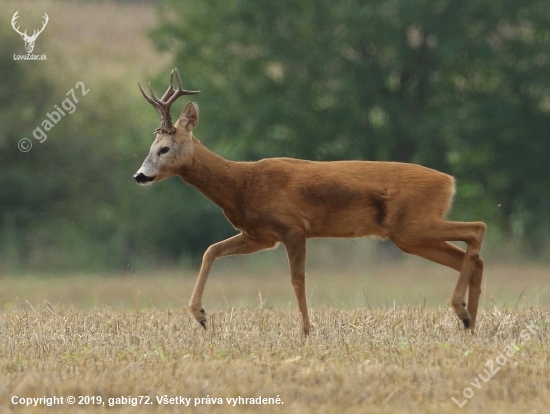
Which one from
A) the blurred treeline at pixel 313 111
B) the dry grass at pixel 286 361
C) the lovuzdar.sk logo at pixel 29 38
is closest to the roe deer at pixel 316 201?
the dry grass at pixel 286 361

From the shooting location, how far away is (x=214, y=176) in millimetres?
11641

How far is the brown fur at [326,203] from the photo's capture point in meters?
11.3

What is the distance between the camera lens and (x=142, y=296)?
20844 mm

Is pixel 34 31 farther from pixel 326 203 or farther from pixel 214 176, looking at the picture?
pixel 326 203

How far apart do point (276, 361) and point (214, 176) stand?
2.89 meters

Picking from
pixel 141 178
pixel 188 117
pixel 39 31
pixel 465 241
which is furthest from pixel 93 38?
pixel 465 241

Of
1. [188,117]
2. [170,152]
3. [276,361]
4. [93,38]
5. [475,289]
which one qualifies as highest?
[188,117]

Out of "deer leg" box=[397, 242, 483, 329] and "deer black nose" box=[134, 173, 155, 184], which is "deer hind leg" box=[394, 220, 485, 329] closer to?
"deer leg" box=[397, 242, 483, 329]

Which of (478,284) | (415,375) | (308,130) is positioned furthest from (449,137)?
(415,375)

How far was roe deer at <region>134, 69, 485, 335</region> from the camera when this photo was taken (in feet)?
37.0

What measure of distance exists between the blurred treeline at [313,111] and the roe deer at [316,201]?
52.6 ft

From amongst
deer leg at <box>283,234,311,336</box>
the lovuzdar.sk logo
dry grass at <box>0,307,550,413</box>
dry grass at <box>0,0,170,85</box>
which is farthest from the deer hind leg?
dry grass at <box>0,0,170,85</box>

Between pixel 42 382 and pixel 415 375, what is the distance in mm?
2533

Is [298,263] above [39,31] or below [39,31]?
above
